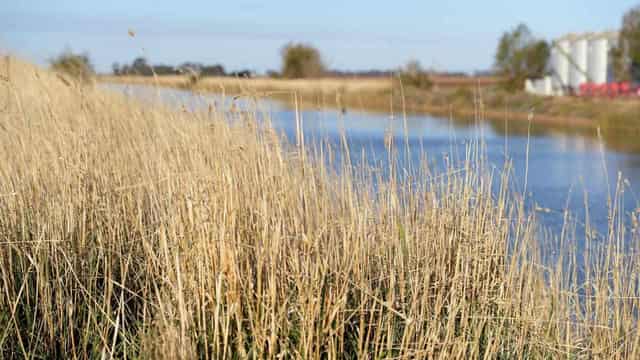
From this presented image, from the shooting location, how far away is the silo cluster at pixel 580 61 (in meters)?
28.9

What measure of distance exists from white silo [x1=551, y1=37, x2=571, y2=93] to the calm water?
13.5m

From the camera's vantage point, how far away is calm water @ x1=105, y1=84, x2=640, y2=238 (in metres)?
3.46

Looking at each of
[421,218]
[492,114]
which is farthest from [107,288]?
[492,114]

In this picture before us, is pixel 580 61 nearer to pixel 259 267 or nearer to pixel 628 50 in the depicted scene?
pixel 628 50

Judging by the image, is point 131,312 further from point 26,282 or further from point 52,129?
point 52,129

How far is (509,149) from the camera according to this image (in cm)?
1002

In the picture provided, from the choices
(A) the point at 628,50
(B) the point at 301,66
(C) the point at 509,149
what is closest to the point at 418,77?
(A) the point at 628,50

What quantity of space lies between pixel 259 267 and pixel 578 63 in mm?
29605

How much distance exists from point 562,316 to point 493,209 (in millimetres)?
492

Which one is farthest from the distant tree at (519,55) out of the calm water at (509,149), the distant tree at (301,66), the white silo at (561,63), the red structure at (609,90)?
the distant tree at (301,66)

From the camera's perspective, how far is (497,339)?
2.59 metres

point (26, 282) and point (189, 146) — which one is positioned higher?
point (189, 146)

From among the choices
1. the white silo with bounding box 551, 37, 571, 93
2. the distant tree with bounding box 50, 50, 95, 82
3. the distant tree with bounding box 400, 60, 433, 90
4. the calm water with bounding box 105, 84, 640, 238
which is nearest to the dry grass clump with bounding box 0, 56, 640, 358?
the calm water with bounding box 105, 84, 640, 238

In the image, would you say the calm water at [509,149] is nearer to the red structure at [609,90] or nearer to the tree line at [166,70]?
the tree line at [166,70]
